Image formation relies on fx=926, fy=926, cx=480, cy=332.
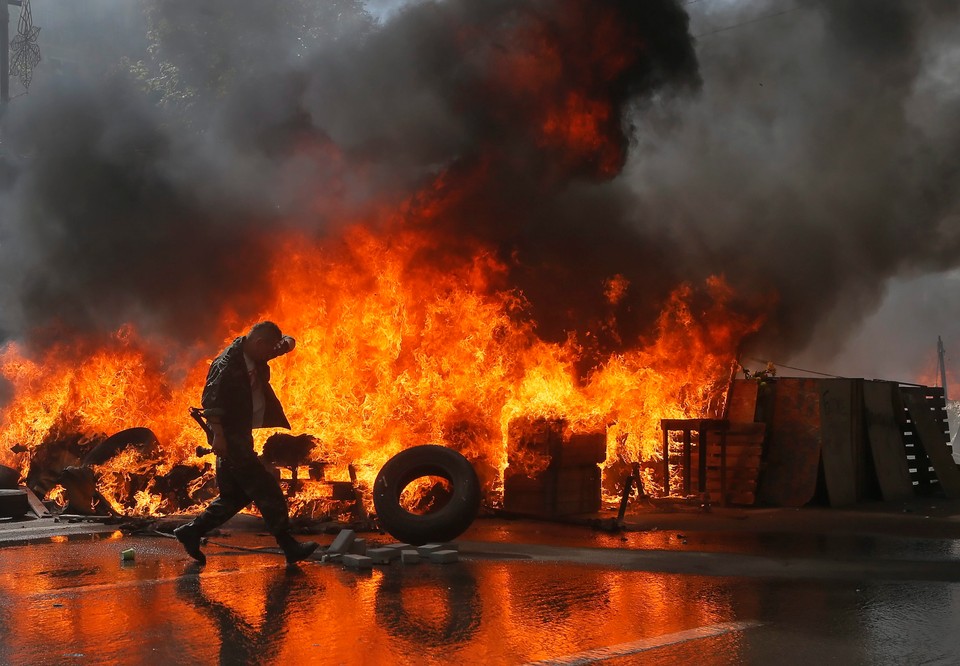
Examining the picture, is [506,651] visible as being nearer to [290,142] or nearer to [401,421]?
[401,421]

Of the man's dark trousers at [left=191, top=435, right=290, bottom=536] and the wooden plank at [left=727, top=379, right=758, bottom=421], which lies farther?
the wooden plank at [left=727, top=379, right=758, bottom=421]

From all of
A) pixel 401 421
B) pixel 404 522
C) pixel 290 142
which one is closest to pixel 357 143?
pixel 290 142

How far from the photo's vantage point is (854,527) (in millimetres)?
10594

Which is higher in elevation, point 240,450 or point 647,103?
point 647,103

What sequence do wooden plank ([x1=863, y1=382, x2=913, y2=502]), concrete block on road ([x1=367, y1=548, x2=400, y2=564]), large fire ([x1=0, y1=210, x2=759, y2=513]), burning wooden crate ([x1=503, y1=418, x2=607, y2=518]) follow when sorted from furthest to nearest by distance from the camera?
wooden plank ([x1=863, y1=382, x2=913, y2=502]), large fire ([x1=0, y1=210, x2=759, y2=513]), burning wooden crate ([x1=503, y1=418, x2=607, y2=518]), concrete block on road ([x1=367, y1=548, x2=400, y2=564])

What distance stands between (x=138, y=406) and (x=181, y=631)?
10.4 meters

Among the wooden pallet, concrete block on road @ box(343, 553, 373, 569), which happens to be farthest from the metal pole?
concrete block on road @ box(343, 553, 373, 569)

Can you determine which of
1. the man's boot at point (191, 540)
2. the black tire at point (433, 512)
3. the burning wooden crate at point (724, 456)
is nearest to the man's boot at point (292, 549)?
the man's boot at point (191, 540)

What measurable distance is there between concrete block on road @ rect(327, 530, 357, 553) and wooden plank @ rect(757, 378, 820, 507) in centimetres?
730

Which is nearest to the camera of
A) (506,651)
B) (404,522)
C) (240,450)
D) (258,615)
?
(506,651)

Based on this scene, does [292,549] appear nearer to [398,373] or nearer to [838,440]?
[398,373]

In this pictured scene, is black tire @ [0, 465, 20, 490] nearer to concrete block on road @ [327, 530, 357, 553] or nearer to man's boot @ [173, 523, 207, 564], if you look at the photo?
man's boot @ [173, 523, 207, 564]

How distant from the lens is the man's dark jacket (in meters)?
7.70

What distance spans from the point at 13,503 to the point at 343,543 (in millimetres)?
5942
